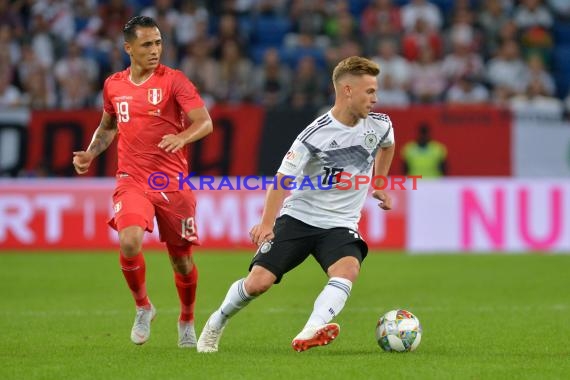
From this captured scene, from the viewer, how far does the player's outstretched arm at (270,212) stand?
7.69 metres

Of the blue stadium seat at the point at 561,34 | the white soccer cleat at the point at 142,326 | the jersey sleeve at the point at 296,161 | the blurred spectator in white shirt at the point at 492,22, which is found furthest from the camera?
the blue stadium seat at the point at 561,34

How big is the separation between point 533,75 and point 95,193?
801cm

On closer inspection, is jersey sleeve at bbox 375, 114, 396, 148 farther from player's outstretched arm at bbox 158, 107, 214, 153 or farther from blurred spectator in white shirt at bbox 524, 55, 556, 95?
blurred spectator in white shirt at bbox 524, 55, 556, 95

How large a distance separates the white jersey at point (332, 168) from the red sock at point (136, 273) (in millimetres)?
1187

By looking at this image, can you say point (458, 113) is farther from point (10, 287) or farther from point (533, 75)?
point (10, 287)

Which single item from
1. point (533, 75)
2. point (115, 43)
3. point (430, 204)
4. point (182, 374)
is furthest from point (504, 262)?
point (182, 374)

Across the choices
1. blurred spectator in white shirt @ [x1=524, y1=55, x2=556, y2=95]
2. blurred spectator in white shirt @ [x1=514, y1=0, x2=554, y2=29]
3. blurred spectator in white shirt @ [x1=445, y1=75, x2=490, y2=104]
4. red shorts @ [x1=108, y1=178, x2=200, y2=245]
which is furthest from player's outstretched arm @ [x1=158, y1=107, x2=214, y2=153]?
blurred spectator in white shirt @ [x1=514, y1=0, x2=554, y2=29]

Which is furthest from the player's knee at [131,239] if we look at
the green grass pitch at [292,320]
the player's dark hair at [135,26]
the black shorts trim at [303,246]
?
the player's dark hair at [135,26]

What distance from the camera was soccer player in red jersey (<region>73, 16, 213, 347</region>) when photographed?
8.56 m

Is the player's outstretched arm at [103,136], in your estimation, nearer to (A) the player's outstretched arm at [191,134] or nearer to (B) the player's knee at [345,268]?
(A) the player's outstretched arm at [191,134]

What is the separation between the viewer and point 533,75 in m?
20.1

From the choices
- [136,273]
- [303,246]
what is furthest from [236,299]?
[136,273]

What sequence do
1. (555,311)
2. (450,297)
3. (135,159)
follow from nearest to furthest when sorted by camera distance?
(135,159)
(555,311)
(450,297)

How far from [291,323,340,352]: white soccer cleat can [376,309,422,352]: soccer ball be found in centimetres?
73
